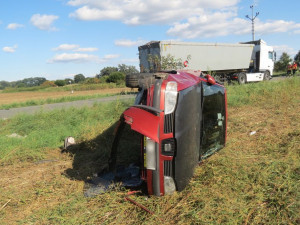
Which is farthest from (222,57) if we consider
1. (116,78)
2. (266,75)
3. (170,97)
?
(116,78)

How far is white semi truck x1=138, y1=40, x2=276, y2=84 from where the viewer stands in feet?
52.9

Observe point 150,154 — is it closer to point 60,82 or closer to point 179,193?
point 179,193

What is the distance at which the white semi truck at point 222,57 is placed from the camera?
1611 cm

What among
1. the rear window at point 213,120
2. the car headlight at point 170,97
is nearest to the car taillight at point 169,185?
the car headlight at point 170,97

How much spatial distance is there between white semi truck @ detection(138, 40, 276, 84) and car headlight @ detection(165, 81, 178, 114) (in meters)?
12.9

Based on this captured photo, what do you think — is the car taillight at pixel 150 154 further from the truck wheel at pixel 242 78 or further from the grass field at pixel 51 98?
the truck wheel at pixel 242 78

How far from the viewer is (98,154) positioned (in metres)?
5.16

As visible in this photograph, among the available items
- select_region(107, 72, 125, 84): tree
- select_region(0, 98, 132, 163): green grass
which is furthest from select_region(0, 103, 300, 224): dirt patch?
select_region(107, 72, 125, 84): tree

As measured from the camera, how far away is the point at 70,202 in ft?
10.6

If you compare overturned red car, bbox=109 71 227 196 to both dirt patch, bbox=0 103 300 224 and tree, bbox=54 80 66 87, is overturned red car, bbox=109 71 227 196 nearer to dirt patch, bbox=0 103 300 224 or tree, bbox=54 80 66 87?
dirt patch, bbox=0 103 300 224

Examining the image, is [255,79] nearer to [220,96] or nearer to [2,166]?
[220,96]

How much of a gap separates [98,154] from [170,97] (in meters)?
2.90

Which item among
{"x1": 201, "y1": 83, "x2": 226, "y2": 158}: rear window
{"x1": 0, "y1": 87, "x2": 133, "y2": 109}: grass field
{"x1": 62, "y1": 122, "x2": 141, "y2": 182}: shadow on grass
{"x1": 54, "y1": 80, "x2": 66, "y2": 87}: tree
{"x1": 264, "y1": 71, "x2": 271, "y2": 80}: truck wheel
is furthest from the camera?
{"x1": 54, "y1": 80, "x2": 66, "y2": 87}: tree

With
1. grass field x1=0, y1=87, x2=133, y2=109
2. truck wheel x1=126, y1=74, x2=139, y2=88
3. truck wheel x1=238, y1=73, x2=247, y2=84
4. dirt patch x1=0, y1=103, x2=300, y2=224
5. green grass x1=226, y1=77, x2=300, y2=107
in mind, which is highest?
truck wheel x1=238, y1=73, x2=247, y2=84
